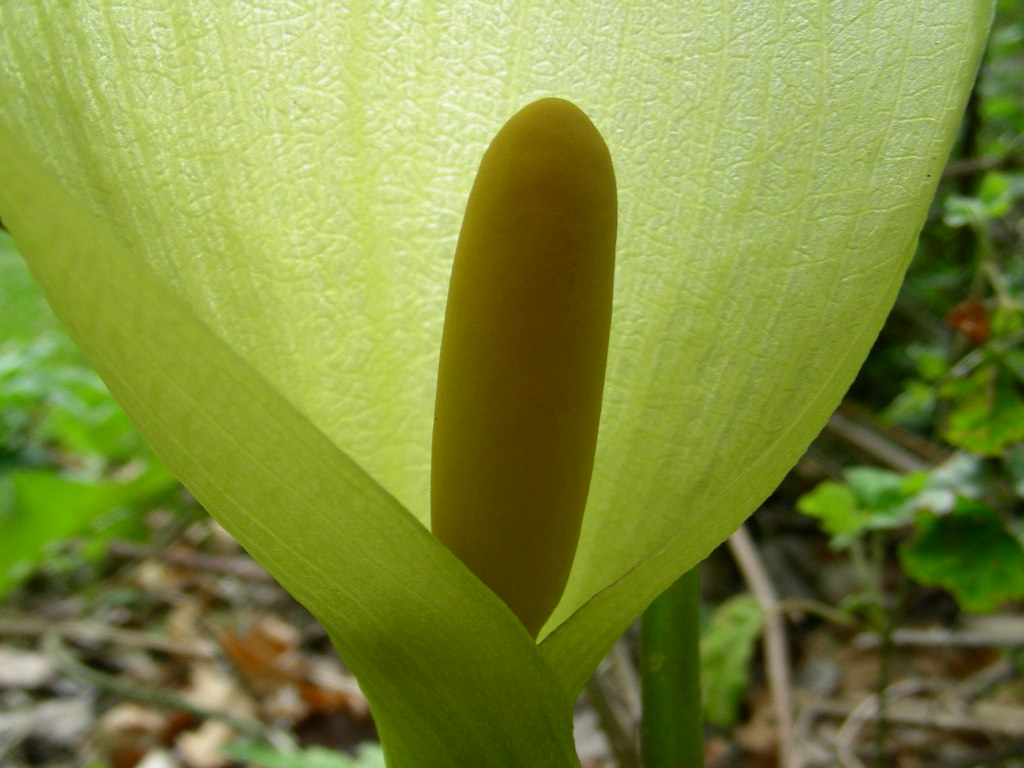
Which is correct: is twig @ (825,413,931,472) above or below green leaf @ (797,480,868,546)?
above

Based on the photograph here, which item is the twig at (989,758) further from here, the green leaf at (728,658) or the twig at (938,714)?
the green leaf at (728,658)

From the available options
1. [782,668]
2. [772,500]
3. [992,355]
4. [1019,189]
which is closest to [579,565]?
[992,355]

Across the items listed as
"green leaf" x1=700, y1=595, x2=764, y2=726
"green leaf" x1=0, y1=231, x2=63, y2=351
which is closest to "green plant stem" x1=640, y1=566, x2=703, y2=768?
"green leaf" x1=700, y1=595, x2=764, y2=726

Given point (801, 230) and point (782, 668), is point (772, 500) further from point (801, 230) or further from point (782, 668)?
point (801, 230)

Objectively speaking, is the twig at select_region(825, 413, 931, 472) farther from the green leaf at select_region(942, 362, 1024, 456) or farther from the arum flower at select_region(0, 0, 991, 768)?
the arum flower at select_region(0, 0, 991, 768)

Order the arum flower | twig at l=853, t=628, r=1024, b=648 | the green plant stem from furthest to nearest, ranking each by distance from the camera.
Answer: twig at l=853, t=628, r=1024, b=648
the green plant stem
the arum flower

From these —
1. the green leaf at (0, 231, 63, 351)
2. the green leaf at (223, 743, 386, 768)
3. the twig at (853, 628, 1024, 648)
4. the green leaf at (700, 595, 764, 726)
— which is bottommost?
the twig at (853, 628, 1024, 648)
